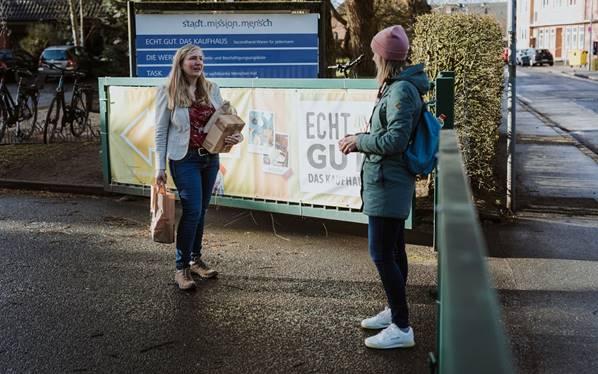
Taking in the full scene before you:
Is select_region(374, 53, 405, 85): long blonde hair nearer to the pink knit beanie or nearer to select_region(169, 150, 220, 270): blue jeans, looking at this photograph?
the pink knit beanie

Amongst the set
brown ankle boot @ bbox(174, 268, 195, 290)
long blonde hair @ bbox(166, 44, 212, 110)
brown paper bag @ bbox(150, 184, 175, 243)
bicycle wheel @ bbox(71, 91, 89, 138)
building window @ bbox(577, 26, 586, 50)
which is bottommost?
brown ankle boot @ bbox(174, 268, 195, 290)

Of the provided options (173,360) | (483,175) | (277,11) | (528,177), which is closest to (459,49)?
(483,175)

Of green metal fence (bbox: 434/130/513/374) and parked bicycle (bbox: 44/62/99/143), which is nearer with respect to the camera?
green metal fence (bbox: 434/130/513/374)

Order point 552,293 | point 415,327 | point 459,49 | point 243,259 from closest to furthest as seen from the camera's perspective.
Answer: point 415,327 → point 552,293 → point 243,259 → point 459,49

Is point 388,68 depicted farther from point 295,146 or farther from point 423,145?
point 295,146

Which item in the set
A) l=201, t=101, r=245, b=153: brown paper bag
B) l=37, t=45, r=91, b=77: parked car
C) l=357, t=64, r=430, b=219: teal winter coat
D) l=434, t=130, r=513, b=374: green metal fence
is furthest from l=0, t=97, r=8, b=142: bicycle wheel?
l=37, t=45, r=91, b=77: parked car

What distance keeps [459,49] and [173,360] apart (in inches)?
203

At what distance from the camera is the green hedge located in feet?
28.2

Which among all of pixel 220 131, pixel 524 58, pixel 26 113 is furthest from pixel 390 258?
pixel 524 58

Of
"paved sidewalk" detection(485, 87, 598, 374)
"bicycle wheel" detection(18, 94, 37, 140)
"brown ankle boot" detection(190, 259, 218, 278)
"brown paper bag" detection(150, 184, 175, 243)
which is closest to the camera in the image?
"paved sidewalk" detection(485, 87, 598, 374)

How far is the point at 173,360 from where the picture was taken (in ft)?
15.3

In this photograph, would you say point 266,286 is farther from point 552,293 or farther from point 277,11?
point 277,11

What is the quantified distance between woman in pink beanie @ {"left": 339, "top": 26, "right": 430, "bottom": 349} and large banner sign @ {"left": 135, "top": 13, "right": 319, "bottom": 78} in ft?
16.9

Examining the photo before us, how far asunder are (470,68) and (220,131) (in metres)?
3.67
